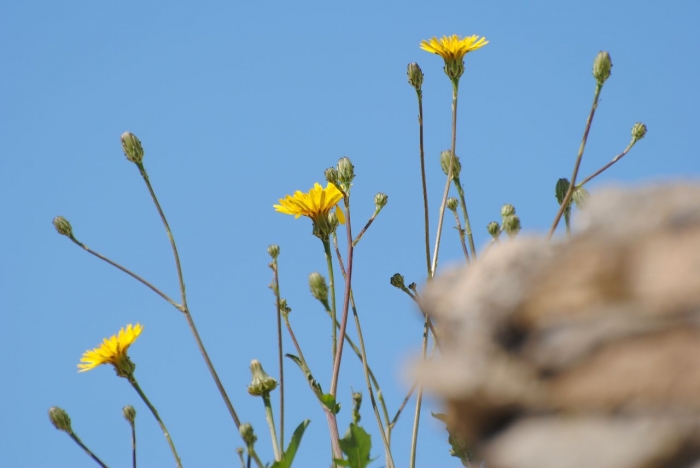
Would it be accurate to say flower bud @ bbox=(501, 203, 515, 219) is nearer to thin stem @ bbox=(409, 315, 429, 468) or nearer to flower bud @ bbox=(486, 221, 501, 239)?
flower bud @ bbox=(486, 221, 501, 239)

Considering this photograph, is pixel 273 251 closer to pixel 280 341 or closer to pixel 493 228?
pixel 280 341

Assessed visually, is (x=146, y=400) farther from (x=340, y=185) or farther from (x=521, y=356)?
(x=521, y=356)

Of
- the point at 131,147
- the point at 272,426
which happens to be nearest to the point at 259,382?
the point at 272,426

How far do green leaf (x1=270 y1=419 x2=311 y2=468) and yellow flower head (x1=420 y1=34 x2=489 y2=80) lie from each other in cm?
178

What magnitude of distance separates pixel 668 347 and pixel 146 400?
246cm

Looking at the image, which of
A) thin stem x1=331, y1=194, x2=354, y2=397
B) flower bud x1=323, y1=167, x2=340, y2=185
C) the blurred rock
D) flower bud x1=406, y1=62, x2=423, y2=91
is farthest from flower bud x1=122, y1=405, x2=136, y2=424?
the blurred rock

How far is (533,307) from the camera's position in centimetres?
130

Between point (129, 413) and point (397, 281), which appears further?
point (129, 413)

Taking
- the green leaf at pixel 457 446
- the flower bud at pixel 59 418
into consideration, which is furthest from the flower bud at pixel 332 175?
the flower bud at pixel 59 418

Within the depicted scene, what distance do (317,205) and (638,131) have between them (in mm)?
1412

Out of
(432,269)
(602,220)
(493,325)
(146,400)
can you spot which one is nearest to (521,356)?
(493,325)

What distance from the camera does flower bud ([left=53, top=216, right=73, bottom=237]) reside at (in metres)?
3.87

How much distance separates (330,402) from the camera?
284 cm

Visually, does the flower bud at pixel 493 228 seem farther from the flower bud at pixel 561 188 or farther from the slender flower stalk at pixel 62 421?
the slender flower stalk at pixel 62 421
